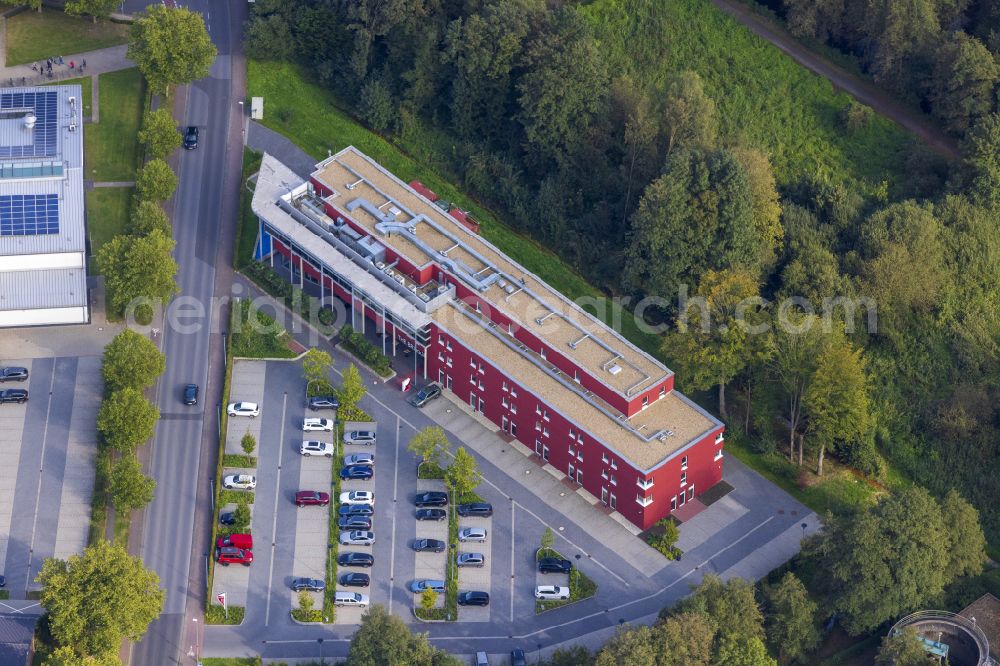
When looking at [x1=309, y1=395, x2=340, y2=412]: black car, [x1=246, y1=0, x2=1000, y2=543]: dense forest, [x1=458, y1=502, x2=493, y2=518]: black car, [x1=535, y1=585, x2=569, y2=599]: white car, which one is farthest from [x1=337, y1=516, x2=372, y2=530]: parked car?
[x1=246, y1=0, x2=1000, y2=543]: dense forest

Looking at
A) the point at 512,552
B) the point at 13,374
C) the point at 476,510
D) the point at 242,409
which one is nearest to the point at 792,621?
the point at 512,552

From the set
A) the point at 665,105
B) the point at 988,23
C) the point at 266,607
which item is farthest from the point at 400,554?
the point at 988,23

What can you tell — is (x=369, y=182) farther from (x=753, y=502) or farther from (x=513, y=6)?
(x=753, y=502)

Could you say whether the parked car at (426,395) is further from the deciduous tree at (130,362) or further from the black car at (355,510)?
the deciduous tree at (130,362)

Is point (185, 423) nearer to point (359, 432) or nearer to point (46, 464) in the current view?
point (46, 464)

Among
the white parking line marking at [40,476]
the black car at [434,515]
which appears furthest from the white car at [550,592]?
the white parking line marking at [40,476]
